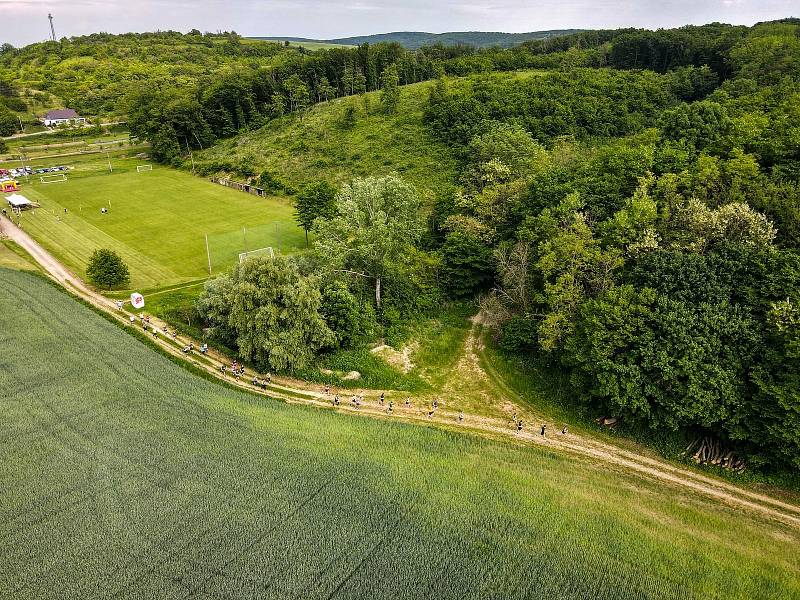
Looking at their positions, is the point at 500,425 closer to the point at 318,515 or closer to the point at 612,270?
the point at 612,270

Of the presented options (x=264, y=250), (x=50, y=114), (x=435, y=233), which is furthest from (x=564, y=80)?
(x=50, y=114)

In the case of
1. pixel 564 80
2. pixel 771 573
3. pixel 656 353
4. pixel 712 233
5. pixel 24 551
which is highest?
pixel 564 80

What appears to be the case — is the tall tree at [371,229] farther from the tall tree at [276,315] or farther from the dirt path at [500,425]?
the dirt path at [500,425]

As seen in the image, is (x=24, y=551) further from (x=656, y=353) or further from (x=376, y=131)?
(x=376, y=131)

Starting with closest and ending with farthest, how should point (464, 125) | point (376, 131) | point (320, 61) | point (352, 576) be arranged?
point (352, 576), point (464, 125), point (376, 131), point (320, 61)

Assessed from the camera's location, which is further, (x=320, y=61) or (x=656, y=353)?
(x=320, y=61)

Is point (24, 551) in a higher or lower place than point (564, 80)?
lower

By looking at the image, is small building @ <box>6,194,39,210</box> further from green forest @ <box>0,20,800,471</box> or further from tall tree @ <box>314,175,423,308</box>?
tall tree @ <box>314,175,423,308</box>
